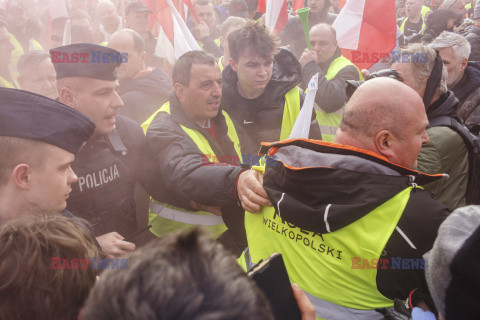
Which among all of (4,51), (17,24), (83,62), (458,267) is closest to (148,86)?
(83,62)

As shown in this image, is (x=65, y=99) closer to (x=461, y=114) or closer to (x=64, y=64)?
(x=64, y=64)

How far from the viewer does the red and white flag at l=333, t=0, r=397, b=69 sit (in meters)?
4.22

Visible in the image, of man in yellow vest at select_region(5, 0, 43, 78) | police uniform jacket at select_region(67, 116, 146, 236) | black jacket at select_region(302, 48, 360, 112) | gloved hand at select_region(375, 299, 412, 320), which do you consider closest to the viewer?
gloved hand at select_region(375, 299, 412, 320)

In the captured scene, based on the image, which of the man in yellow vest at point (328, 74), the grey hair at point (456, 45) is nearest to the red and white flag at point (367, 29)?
the man in yellow vest at point (328, 74)

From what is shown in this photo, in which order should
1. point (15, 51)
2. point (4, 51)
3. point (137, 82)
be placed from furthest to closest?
point (15, 51) → point (4, 51) → point (137, 82)

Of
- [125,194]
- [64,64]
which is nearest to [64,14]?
[64,64]

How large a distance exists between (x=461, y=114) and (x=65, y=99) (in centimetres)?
365

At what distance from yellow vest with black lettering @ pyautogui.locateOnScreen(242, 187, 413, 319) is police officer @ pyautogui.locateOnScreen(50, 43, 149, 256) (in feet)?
4.00

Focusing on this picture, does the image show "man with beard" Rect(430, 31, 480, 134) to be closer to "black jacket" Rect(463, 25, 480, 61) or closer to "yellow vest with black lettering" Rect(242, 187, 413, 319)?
"black jacket" Rect(463, 25, 480, 61)

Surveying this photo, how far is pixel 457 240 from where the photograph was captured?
0.94 m

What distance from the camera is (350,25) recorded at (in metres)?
4.33

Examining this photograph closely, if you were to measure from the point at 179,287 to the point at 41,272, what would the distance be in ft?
2.12

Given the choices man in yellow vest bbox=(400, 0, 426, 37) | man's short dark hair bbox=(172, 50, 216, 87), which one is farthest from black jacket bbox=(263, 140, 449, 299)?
man in yellow vest bbox=(400, 0, 426, 37)

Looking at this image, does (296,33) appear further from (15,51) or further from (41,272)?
(41,272)
